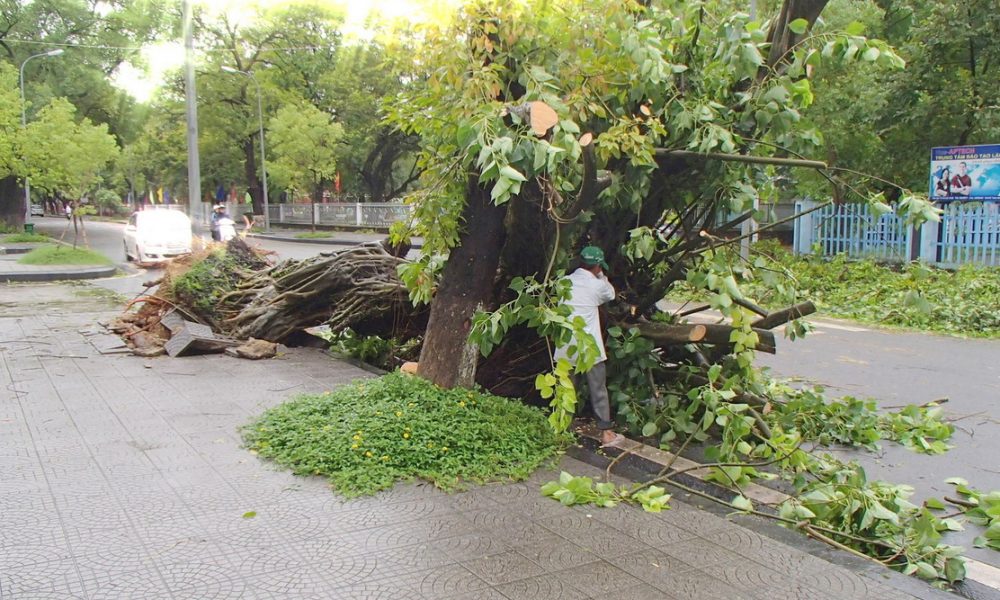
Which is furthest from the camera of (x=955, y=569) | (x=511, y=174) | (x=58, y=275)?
(x=58, y=275)

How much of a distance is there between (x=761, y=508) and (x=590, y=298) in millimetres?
1952

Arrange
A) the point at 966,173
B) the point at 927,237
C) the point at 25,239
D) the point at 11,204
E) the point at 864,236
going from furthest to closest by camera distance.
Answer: the point at 11,204
the point at 25,239
the point at 864,236
the point at 927,237
the point at 966,173

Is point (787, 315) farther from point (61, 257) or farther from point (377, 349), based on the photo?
point (61, 257)

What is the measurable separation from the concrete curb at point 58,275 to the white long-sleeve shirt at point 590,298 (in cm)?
1654

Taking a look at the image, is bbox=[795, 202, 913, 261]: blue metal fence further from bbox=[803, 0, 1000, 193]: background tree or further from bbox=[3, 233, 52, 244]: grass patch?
bbox=[3, 233, 52, 244]: grass patch

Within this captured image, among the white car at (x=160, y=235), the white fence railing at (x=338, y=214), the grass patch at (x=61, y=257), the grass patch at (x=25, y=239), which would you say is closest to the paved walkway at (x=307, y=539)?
the white car at (x=160, y=235)

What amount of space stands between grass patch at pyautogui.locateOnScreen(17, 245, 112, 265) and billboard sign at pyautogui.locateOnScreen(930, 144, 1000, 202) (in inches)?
803

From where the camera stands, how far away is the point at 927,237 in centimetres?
1520

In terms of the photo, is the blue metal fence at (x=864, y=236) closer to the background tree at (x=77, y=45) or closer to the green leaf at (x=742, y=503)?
the green leaf at (x=742, y=503)

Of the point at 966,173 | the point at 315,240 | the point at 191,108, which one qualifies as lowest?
the point at 315,240

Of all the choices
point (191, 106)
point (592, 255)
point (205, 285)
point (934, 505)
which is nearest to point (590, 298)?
point (592, 255)

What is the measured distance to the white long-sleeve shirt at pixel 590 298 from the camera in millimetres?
5668

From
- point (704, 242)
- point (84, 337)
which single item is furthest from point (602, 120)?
point (84, 337)

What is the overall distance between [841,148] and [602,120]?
16123 millimetres
